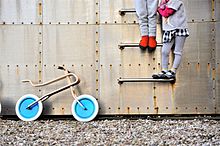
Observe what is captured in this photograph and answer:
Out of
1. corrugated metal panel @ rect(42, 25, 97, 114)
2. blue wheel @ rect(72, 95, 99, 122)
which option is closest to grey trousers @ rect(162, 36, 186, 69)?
corrugated metal panel @ rect(42, 25, 97, 114)

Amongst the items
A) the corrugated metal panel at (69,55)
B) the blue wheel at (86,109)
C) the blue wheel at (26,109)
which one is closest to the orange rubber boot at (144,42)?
the corrugated metal panel at (69,55)

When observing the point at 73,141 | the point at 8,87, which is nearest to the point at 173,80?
the point at 73,141

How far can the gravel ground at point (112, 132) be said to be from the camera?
14.3ft

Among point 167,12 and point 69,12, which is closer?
point 167,12

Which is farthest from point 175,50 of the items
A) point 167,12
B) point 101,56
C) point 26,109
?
point 26,109

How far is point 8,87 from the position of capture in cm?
585

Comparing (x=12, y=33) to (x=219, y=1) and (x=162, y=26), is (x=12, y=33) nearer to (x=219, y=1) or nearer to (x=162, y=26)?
(x=162, y=26)

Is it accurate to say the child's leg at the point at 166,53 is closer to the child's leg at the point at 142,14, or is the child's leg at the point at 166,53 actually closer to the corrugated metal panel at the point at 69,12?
the child's leg at the point at 142,14

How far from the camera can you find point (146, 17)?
5.72 m

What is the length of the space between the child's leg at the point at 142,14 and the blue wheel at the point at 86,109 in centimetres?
115

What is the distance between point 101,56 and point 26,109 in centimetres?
126

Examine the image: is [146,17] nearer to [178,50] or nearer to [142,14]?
[142,14]

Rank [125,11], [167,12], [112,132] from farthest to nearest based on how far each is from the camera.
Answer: [125,11] < [167,12] < [112,132]

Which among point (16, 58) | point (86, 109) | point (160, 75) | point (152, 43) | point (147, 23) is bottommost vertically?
point (86, 109)
